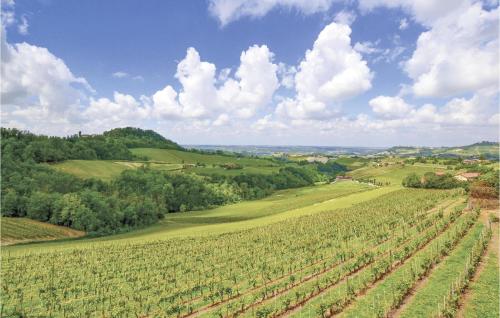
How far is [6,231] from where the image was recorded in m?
78.1

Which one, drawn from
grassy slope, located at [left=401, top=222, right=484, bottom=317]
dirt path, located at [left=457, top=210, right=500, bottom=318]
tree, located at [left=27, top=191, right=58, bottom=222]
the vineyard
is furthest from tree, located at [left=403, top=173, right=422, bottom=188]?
tree, located at [left=27, top=191, right=58, bottom=222]

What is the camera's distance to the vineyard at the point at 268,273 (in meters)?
29.1

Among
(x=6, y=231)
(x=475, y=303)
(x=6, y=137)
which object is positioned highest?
(x=6, y=137)

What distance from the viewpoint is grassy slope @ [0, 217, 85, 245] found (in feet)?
251

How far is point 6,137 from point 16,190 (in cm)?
9216

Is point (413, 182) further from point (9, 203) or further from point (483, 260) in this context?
point (9, 203)

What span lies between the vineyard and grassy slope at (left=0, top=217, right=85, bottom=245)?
21181 mm

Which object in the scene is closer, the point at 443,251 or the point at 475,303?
the point at 475,303

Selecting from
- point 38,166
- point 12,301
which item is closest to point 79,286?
point 12,301

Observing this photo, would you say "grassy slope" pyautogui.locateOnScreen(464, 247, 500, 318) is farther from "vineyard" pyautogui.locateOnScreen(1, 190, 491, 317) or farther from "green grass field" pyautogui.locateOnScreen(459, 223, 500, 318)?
"vineyard" pyautogui.locateOnScreen(1, 190, 491, 317)

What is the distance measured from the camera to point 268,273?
3997cm

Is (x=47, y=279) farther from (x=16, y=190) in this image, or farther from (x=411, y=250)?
(x=16, y=190)

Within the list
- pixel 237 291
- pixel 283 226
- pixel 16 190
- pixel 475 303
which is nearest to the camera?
pixel 475 303

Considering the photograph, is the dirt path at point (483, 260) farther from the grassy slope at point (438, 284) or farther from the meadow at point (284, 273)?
the grassy slope at point (438, 284)
